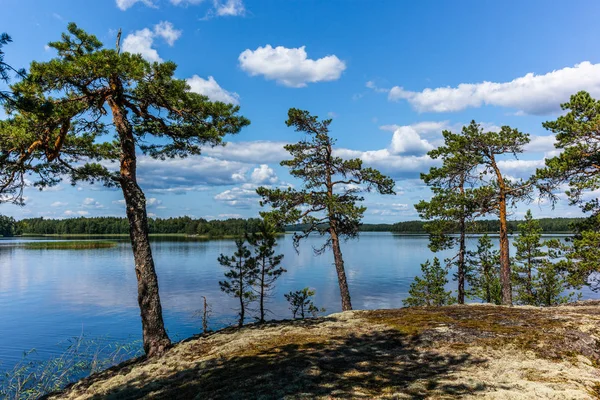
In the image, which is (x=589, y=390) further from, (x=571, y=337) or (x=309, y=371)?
(x=309, y=371)

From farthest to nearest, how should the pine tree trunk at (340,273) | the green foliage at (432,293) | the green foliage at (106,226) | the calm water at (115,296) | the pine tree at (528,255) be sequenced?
the green foliage at (106,226)
the pine tree at (528,255)
the green foliage at (432,293)
the calm water at (115,296)
the pine tree trunk at (340,273)

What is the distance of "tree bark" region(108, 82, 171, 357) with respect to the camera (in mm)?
9133

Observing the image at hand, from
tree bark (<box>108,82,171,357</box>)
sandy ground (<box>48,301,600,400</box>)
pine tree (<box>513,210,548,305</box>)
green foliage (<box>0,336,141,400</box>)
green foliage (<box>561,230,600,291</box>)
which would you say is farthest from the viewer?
pine tree (<box>513,210,548,305</box>)

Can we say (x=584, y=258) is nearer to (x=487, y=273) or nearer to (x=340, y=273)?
(x=340, y=273)

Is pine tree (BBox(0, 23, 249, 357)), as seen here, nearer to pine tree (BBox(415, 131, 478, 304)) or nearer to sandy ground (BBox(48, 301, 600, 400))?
sandy ground (BBox(48, 301, 600, 400))

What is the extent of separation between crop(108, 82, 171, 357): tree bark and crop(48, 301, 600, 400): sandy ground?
77 centimetres

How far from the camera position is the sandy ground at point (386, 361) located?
15.4 ft

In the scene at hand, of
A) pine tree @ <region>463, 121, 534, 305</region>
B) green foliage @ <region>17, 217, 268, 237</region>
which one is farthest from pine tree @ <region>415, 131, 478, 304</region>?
green foliage @ <region>17, 217, 268, 237</region>

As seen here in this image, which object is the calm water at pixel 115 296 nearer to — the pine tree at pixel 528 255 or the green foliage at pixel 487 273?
the green foliage at pixel 487 273

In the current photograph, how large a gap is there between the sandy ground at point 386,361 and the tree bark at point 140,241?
774 mm

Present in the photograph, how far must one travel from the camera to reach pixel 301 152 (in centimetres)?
1800

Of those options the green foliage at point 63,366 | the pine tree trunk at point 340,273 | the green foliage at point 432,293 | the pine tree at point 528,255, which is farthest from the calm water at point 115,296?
the pine tree trunk at point 340,273

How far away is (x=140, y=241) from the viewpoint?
939 cm

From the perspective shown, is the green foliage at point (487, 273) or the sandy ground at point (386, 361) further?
the green foliage at point (487, 273)
